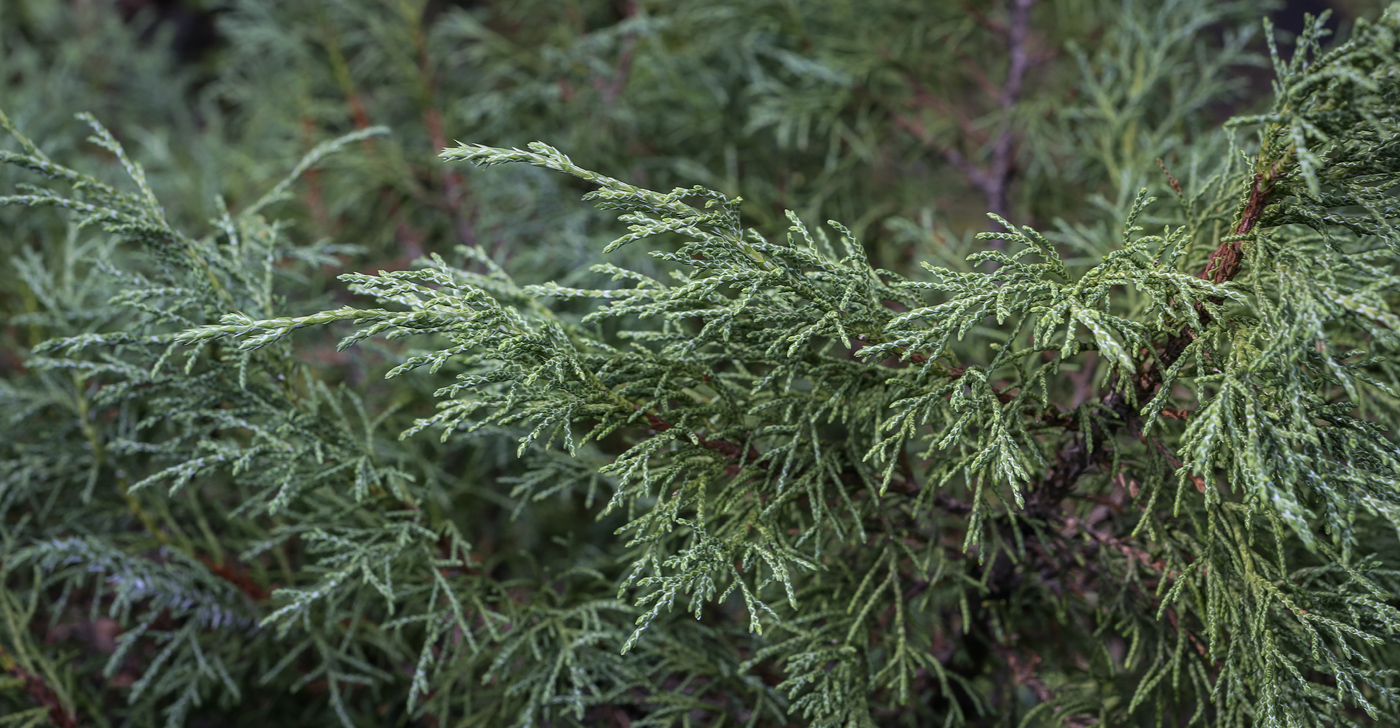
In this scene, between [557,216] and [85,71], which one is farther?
[85,71]

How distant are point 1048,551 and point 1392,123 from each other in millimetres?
613


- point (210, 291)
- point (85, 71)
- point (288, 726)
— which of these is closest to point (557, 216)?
point (210, 291)

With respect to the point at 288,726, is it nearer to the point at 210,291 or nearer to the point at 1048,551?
the point at 210,291

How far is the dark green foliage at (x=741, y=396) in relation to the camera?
A: 904mm

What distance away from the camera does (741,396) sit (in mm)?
1141

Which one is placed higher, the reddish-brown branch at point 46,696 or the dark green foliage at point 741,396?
the dark green foliage at point 741,396

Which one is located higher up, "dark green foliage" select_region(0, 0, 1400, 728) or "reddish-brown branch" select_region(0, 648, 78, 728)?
"dark green foliage" select_region(0, 0, 1400, 728)

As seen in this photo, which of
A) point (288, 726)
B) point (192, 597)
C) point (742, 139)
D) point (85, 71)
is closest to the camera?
point (192, 597)

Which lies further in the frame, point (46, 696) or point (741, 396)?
point (46, 696)

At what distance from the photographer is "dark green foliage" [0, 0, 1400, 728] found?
2.97 ft

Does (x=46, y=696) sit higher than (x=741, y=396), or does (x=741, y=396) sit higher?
(x=741, y=396)

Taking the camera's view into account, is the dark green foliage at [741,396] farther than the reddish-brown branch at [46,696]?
No

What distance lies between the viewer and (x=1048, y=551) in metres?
1.13

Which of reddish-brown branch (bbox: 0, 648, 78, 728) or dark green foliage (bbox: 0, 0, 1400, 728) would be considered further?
reddish-brown branch (bbox: 0, 648, 78, 728)
